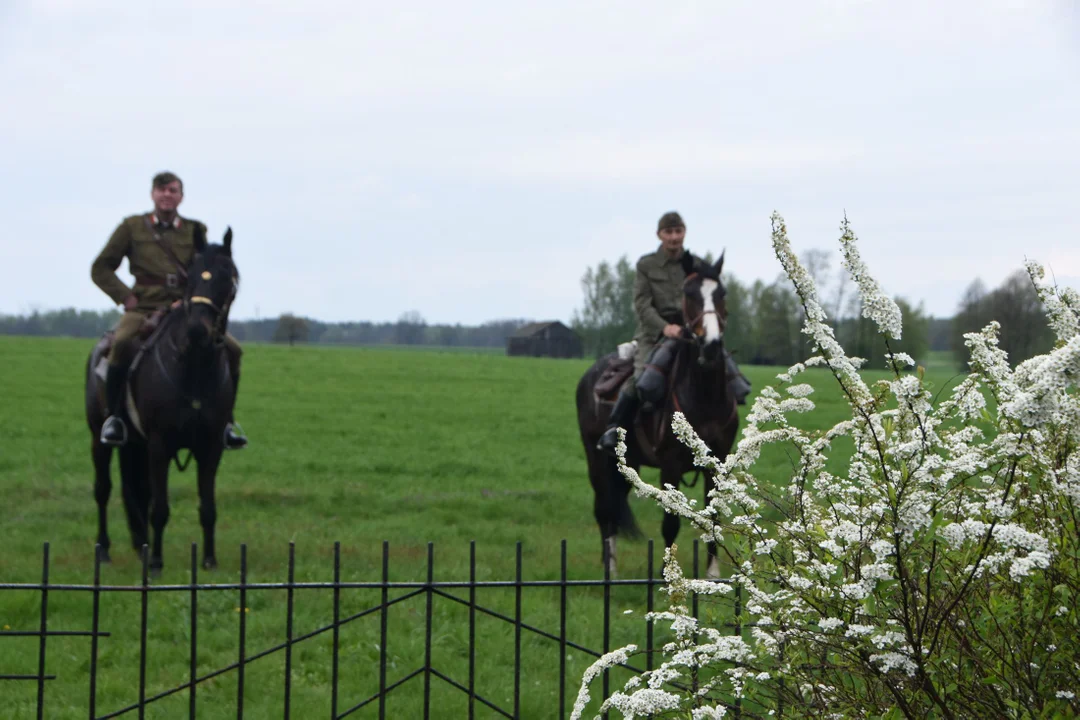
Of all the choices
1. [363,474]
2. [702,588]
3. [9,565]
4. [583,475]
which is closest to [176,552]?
[9,565]

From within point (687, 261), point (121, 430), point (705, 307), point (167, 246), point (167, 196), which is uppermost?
point (167, 196)

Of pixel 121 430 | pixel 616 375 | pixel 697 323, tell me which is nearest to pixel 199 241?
pixel 121 430

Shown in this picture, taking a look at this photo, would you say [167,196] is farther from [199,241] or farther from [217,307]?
[217,307]

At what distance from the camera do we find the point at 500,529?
11.4 metres

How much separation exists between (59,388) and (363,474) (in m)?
15.1

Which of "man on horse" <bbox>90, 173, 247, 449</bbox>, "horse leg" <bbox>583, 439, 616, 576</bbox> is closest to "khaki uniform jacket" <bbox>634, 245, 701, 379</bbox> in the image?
"horse leg" <bbox>583, 439, 616, 576</bbox>

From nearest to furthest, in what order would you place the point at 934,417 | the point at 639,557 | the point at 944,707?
1. the point at 944,707
2. the point at 934,417
3. the point at 639,557

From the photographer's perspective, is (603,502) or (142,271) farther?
(603,502)

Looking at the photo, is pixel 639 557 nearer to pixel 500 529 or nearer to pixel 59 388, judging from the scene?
pixel 500 529

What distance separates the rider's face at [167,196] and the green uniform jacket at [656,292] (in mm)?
4183

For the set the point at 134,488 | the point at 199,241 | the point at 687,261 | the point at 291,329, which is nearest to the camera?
the point at 687,261

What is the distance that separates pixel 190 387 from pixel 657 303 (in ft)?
13.6

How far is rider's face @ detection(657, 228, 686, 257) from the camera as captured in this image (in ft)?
30.5

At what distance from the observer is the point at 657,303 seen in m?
9.39
